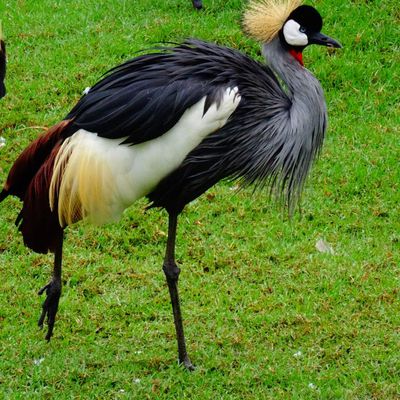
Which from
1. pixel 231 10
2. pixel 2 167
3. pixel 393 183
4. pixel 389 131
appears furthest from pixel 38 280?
pixel 231 10

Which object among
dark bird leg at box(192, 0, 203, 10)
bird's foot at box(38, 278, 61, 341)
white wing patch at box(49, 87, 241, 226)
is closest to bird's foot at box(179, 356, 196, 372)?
bird's foot at box(38, 278, 61, 341)

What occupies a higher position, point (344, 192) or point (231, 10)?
point (231, 10)

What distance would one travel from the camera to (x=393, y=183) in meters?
6.71

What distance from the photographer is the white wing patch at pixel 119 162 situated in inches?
172

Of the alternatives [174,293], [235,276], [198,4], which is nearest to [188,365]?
[174,293]

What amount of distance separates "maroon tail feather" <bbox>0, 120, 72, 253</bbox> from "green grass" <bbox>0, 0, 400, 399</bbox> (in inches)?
25.4

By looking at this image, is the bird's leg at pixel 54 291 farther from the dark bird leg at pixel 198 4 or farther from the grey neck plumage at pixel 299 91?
the dark bird leg at pixel 198 4

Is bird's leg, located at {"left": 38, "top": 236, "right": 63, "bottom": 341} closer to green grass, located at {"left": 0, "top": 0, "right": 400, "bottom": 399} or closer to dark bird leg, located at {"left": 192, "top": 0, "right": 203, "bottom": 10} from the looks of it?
green grass, located at {"left": 0, "top": 0, "right": 400, "bottom": 399}

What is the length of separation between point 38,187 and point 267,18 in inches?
55.9

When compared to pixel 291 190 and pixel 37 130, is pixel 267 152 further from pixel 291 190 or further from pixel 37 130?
pixel 37 130

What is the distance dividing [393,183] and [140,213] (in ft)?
5.98

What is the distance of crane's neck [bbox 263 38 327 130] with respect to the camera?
4.54m

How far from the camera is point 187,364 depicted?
4.95 metres

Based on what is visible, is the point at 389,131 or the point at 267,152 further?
the point at 389,131
